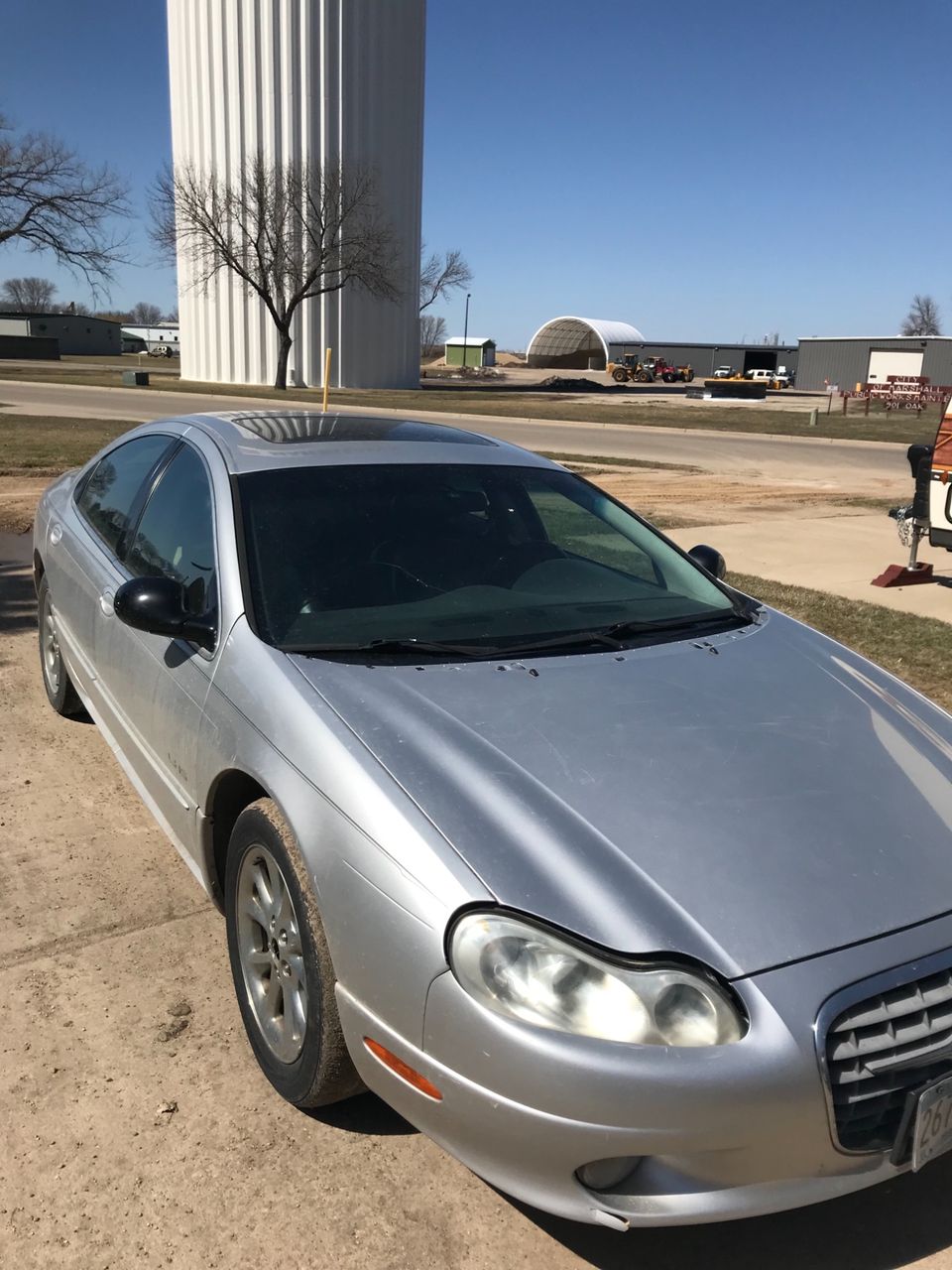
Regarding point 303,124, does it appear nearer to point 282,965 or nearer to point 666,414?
point 666,414

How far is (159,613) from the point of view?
9.87 feet

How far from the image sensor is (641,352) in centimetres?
10131

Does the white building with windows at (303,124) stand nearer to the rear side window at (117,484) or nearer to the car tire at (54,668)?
the car tire at (54,668)

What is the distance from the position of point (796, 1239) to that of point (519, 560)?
207cm

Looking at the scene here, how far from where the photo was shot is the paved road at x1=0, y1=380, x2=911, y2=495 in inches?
734

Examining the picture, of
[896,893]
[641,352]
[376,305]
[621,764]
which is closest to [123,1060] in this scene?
[621,764]

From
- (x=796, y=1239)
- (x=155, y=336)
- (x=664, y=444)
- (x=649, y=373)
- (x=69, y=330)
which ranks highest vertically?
(x=155, y=336)

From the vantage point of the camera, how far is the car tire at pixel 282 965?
7.72 feet

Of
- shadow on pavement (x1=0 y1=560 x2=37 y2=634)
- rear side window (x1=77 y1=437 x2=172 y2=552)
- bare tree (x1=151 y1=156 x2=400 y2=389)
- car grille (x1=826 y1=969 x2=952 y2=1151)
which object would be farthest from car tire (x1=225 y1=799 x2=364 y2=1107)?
bare tree (x1=151 y1=156 x2=400 y2=389)

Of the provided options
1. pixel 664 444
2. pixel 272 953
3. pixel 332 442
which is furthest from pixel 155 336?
pixel 272 953

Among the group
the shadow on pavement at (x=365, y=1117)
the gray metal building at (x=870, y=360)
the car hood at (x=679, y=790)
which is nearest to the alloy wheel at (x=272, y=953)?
the shadow on pavement at (x=365, y=1117)

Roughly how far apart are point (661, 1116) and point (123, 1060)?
1.55 meters

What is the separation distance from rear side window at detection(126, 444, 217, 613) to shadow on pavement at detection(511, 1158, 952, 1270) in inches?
75.4

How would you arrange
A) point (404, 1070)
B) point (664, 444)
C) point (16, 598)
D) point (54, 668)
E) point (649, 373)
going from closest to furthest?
point (404, 1070) < point (54, 668) < point (16, 598) < point (664, 444) < point (649, 373)
